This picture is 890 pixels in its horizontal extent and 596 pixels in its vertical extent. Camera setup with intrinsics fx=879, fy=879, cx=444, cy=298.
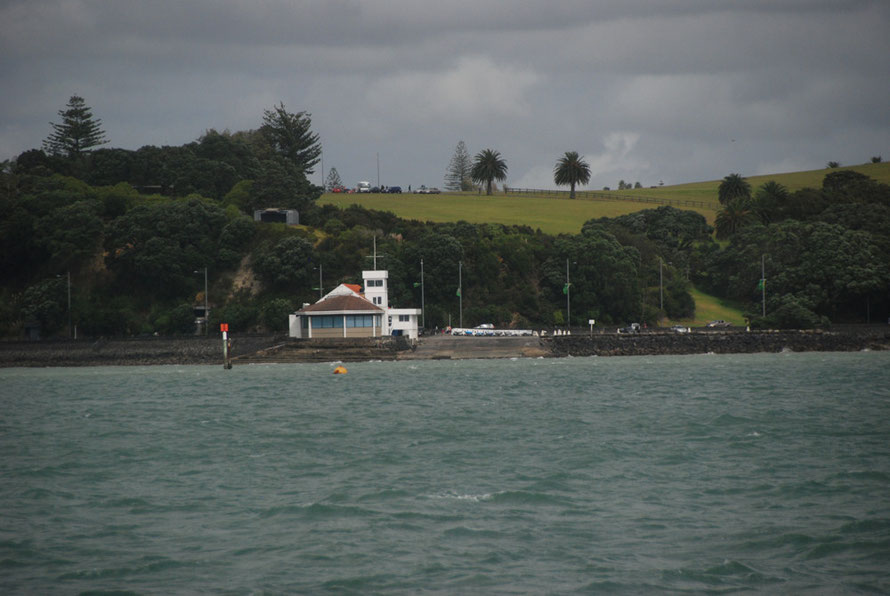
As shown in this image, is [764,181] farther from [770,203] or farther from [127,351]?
[127,351]

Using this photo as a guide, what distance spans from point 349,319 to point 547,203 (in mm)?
77290

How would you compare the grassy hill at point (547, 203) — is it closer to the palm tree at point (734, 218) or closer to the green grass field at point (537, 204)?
the green grass field at point (537, 204)

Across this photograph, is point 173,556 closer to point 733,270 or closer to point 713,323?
point 713,323

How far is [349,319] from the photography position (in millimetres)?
79125

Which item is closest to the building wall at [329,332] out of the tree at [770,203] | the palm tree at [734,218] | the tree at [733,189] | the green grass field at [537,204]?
the green grass field at [537,204]

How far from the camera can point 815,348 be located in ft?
256

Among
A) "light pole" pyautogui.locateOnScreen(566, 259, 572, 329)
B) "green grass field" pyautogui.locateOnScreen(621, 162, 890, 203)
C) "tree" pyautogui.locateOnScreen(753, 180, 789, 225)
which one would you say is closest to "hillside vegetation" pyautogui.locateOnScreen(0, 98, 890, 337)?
"light pole" pyautogui.locateOnScreen(566, 259, 572, 329)

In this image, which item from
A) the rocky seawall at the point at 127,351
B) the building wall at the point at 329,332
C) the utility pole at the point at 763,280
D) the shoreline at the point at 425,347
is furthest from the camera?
the utility pole at the point at 763,280

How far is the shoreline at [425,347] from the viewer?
75562 mm

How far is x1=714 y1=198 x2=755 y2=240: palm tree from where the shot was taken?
125 meters

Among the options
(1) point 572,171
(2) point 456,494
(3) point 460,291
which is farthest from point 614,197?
(2) point 456,494

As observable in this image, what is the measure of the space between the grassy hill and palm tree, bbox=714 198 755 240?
12813mm

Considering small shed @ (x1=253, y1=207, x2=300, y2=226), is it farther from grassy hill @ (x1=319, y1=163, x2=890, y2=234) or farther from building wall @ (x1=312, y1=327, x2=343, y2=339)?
building wall @ (x1=312, y1=327, x2=343, y2=339)

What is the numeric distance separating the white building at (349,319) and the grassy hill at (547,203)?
1939 inches
